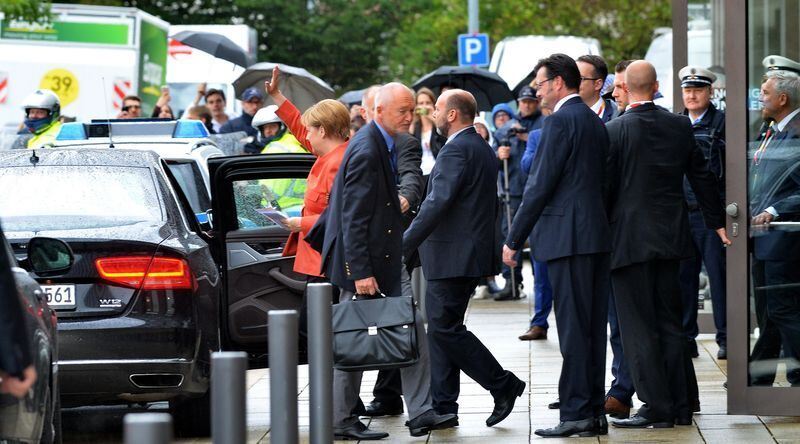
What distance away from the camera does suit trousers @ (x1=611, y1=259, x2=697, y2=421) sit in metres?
8.42

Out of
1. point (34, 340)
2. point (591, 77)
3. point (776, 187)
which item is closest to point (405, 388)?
point (776, 187)

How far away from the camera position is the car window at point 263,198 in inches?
365

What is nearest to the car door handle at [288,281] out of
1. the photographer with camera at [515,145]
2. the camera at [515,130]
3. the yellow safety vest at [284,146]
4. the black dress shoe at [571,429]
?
the black dress shoe at [571,429]

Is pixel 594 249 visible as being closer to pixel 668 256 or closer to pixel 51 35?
pixel 668 256

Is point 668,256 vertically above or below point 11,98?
below

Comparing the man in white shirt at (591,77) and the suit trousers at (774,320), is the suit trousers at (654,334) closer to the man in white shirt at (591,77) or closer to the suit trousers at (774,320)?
the suit trousers at (774,320)

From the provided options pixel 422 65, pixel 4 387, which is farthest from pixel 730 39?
pixel 422 65

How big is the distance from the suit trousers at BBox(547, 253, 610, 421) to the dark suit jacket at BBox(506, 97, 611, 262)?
4.0 inches

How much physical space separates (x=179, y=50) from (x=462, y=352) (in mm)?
20315

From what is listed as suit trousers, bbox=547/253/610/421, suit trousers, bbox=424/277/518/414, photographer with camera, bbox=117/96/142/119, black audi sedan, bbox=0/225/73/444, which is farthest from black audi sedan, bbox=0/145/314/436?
photographer with camera, bbox=117/96/142/119

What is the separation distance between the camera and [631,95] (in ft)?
27.9

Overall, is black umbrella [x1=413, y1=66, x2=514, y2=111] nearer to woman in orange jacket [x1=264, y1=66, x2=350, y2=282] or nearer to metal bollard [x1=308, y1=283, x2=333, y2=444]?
woman in orange jacket [x1=264, y1=66, x2=350, y2=282]

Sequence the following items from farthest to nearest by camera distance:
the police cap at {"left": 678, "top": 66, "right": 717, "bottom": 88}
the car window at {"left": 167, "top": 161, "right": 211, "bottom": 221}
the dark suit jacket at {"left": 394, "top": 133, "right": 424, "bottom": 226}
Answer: the car window at {"left": 167, "top": 161, "right": 211, "bottom": 221}, the police cap at {"left": 678, "top": 66, "right": 717, "bottom": 88}, the dark suit jacket at {"left": 394, "top": 133, "right": 424, "bottom": 226}

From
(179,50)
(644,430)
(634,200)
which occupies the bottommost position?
(644,430)
